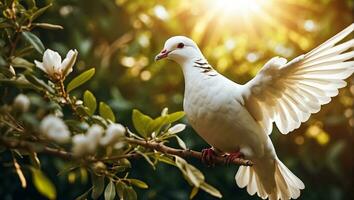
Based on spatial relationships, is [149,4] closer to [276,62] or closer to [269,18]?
[269,18]

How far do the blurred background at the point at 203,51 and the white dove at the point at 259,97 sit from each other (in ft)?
4.55

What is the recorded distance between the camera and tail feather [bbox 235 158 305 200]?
2.13 m

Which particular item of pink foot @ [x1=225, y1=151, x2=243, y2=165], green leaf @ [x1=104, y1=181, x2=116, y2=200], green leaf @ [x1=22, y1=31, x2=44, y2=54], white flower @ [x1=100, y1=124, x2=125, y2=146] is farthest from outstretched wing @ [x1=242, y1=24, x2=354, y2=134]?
white flower @ [x1=100, y1=124, x2=125, y2=146]

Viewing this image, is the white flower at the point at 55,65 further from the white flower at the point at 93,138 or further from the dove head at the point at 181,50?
the dove head at the point at 181,50

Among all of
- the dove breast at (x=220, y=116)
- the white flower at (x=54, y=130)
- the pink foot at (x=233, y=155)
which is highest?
the white flower at (x=54, y=130)

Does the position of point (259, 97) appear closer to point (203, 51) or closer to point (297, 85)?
point (297, 85)

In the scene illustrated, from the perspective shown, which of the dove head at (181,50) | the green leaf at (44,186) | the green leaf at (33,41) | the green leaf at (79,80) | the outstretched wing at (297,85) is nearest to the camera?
the green leaf at (44,186)

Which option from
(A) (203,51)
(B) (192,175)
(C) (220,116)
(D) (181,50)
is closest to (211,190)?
(B) (192,175)

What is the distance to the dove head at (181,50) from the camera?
2018mm

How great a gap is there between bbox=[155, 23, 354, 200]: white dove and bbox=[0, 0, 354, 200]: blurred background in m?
1.39

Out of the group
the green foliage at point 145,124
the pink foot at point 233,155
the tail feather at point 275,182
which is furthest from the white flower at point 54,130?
the tail feather at point 275,182

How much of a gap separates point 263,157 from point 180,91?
1.85m

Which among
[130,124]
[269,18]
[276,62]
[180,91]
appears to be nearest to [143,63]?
[180,91]

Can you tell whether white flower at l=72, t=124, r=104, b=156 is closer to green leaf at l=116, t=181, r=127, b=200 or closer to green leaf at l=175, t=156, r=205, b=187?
green leaf at l=175, t=156, r=205, b=187
